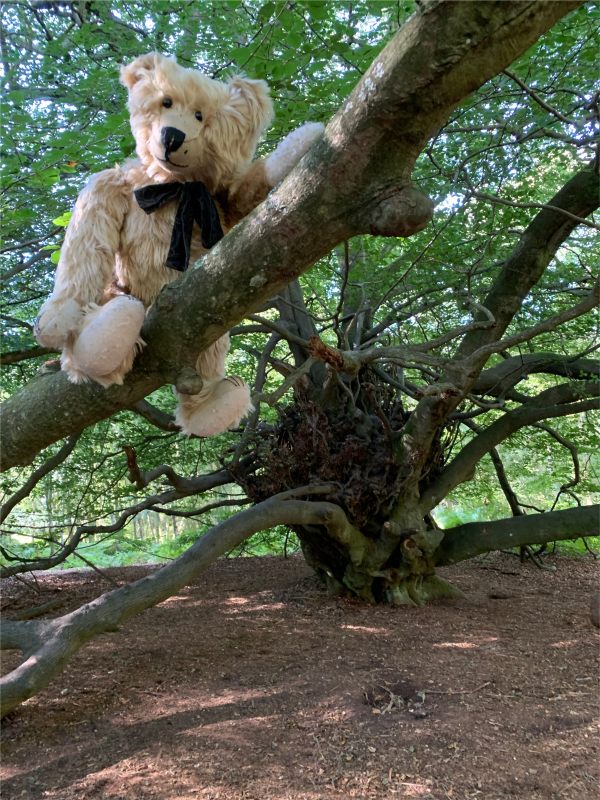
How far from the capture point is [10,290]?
15.3 feet

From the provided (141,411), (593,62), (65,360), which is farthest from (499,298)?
(65,360)

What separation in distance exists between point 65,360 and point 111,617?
1.52 meters

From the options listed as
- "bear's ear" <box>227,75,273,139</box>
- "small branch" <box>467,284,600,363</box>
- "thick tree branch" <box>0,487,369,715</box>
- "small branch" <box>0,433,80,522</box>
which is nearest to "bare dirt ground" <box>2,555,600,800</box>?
"thick tree branch" <box>0,487,369,715</box>

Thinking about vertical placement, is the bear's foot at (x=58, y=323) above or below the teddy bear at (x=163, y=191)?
below

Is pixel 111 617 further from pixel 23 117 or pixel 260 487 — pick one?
pixel 23 117

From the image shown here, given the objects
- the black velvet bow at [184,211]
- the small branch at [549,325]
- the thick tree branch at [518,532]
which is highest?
the black velvet bow at [184,211]

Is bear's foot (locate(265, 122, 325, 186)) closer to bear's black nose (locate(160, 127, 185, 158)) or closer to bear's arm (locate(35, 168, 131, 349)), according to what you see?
bear's black nose (locate(160, 127, 185, 158))

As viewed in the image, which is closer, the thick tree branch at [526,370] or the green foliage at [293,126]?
the green foliage at [293,126]

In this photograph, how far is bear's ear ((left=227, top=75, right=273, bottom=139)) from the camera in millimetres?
1962

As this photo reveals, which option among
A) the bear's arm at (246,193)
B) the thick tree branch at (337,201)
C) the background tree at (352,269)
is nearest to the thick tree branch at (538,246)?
the background tree at (352,269)

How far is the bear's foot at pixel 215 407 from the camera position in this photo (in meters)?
2.09

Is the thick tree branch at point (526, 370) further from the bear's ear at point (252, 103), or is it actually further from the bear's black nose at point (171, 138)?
the bear's black nose at point (171, 138)

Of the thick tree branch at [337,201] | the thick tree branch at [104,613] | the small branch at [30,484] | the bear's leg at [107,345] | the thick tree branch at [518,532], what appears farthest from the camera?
the thick tree branch at [518,532]

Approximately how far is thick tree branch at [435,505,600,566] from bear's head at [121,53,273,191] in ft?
11.5
